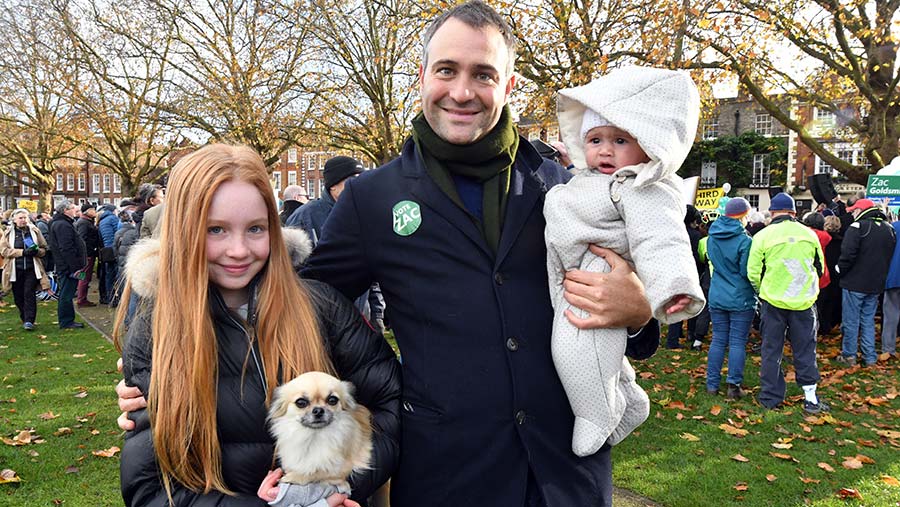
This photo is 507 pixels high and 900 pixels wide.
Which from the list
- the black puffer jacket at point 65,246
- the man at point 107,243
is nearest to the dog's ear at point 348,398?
the black puffer jacket at point 65,246

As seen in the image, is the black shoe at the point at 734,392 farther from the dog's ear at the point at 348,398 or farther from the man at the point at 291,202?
the dog's ear at the point at 348,398

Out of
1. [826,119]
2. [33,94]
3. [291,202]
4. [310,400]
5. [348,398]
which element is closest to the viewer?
[310,400]

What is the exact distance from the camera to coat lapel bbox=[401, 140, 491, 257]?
A: 206 cm

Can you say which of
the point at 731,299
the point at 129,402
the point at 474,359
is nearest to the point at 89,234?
the point at 731,299

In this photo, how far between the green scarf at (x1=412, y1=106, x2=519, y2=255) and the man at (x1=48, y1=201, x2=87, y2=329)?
11964mm

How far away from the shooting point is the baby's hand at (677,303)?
1927mm

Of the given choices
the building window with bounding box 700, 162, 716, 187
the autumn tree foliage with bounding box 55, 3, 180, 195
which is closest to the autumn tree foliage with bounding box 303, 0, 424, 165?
the autumn tree foliage with bounding box 55, 3, 180, 195

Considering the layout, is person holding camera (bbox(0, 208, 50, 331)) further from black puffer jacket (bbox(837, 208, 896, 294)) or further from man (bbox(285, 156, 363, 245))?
black puffer jacket (bbox(837, 208, 896, 294))

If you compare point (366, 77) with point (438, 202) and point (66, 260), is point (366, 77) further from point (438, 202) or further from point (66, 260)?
point (438, 202)

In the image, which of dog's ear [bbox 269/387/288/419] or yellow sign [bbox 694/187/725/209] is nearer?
dog's ear [bbox 269/387/288/419]

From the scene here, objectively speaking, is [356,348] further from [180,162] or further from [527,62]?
[527,62]

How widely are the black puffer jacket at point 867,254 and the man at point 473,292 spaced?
31.1ft

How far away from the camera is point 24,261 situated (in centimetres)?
1157

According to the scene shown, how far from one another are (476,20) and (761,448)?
5943 millimetres
